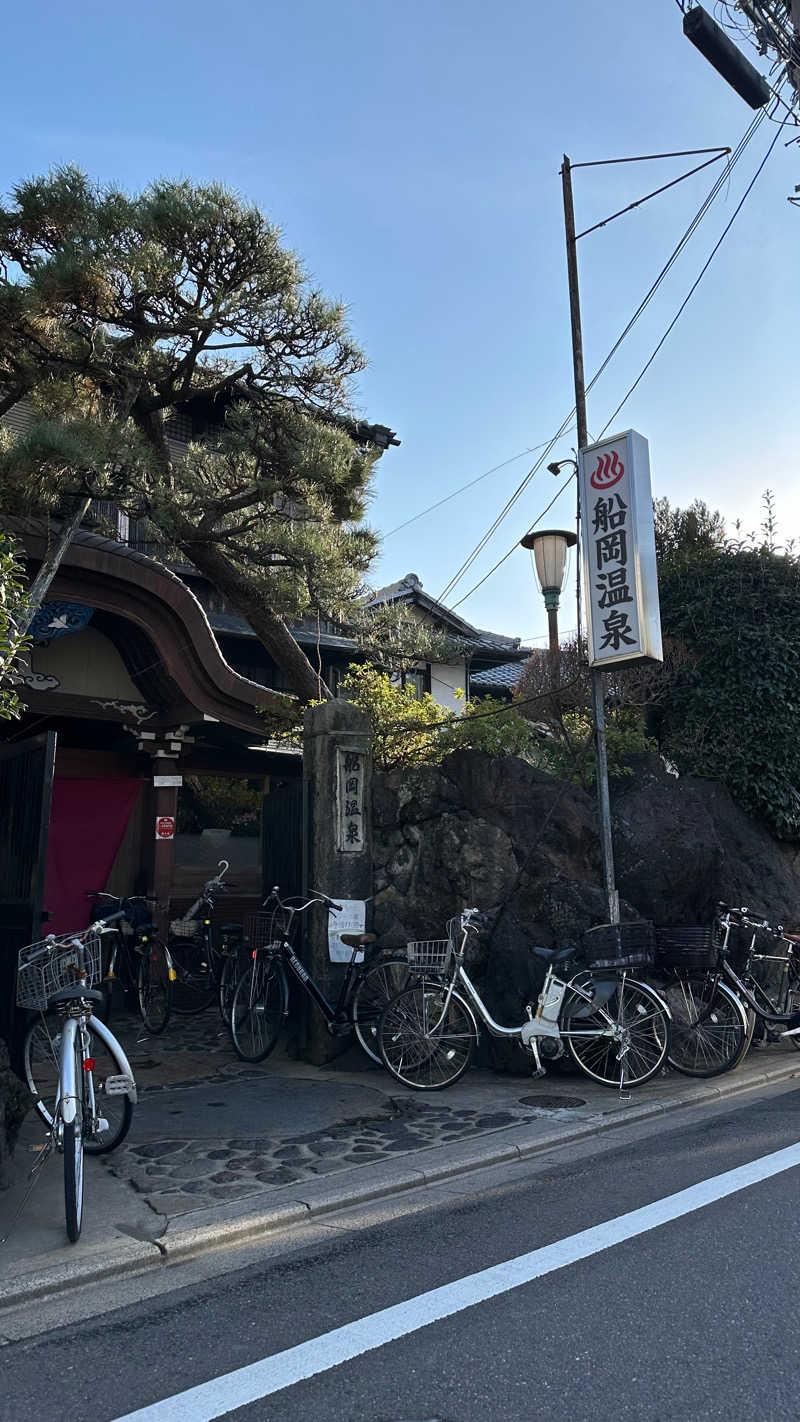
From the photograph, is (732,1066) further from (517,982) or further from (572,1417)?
(572,1417)

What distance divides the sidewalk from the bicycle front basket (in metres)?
0.96

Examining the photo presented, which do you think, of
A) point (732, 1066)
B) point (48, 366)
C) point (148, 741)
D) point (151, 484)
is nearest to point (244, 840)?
point (148, 741)

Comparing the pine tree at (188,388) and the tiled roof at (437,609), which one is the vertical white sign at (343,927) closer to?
the pine tree at (188,388)

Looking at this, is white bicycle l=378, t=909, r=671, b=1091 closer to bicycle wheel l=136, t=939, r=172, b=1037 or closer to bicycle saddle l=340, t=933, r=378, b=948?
bicycle saddle l=340, t=933, r=378, b=948

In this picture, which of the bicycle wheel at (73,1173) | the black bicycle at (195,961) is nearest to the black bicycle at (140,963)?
the black bicycle at (195,961)

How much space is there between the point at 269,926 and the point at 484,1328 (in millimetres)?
5625

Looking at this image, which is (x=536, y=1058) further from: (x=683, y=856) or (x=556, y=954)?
(x=683, y=856)

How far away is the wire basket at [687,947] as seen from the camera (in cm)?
816

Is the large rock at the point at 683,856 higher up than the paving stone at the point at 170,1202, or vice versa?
the large rock at the point at 683,856

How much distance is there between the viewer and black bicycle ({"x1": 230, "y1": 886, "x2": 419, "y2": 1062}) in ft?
27.3

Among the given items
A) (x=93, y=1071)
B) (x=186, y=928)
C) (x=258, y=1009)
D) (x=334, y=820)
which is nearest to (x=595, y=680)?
(x=334, y=820)

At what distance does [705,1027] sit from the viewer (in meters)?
8.07

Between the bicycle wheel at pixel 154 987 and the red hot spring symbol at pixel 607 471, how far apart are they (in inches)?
264

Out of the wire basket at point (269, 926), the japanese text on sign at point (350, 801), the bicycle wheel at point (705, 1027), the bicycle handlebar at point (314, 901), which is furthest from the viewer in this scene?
the japanese text on sign at point (350, 801)
